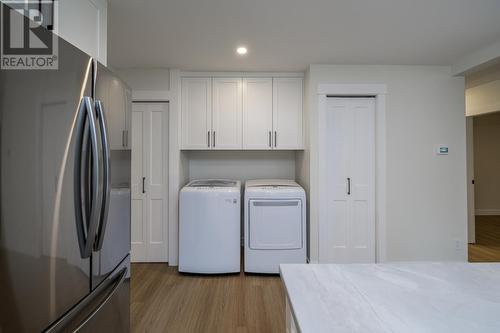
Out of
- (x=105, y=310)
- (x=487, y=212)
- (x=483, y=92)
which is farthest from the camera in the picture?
(x=487, y=212)

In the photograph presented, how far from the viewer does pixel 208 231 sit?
2.77 m

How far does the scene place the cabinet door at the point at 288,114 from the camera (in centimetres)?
316

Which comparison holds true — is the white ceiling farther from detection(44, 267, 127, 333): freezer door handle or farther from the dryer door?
detection(44, 267, 127, 333): freezer door handle

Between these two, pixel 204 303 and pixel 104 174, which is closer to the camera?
pixel 104 174

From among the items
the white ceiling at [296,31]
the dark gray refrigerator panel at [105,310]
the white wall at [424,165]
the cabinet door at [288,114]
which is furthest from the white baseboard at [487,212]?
the dark gray refrigerator panel at [105,310]

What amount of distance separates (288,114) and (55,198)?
2.68 metres

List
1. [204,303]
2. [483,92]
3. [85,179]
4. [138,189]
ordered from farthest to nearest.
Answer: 1. [483,92]
2. [138,189]
3. [204,303]
4. [85,179]

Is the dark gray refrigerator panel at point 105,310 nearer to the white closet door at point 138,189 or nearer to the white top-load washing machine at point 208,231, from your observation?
the white top-load washing machine at point 208,231

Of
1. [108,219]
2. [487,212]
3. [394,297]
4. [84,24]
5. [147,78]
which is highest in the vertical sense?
[147,78]

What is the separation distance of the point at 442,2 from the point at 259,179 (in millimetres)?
2495

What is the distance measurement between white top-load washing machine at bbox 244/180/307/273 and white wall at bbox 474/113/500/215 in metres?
5.95

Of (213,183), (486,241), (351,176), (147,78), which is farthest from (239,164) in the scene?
(486,241)

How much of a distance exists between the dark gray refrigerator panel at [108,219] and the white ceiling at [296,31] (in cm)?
88

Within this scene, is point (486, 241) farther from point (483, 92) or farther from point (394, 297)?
point (394, 297)
